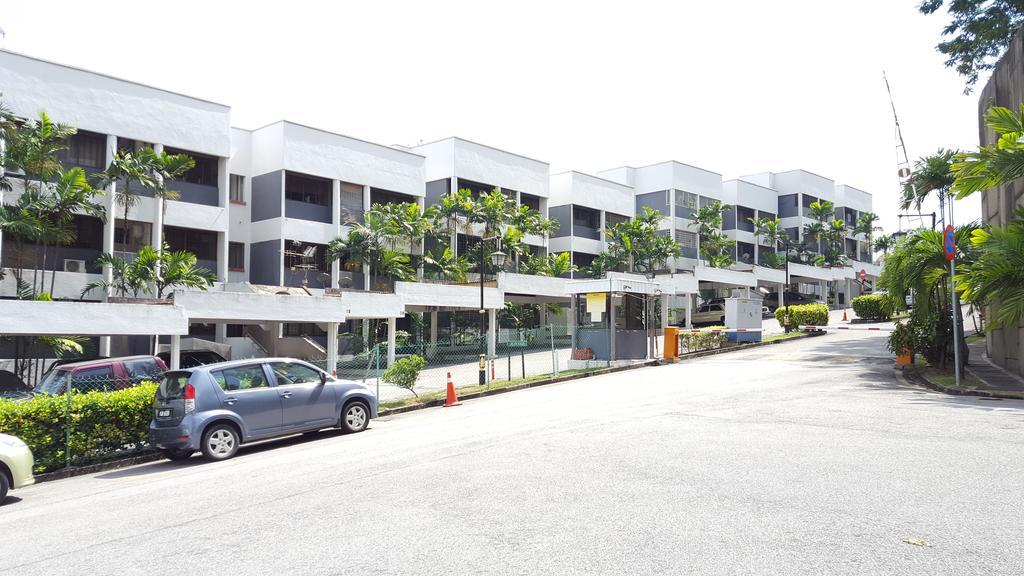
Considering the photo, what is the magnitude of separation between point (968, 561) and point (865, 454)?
3.94 metres

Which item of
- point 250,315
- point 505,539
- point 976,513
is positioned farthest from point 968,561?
point 250,315

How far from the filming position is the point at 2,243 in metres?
26.6

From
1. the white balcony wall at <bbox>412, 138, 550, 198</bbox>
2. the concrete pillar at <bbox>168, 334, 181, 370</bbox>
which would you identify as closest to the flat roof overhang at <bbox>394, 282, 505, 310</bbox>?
the concrete pillar at <bbox>168, 334, 181, 370</bbox>

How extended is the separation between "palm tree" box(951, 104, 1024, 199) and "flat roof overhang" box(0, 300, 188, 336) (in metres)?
20.8

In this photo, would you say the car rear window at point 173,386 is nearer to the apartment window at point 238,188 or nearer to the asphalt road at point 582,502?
the asphalt road at point 582,502

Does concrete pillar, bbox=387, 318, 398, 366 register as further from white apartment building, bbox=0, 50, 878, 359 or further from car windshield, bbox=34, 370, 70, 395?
car windshield, bbox=34, 370, 70, 395

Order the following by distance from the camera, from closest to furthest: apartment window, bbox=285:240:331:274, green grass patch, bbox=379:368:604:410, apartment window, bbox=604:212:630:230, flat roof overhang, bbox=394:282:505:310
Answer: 1. green grass patch, bbox=379:368:604:410
2. flat roof overhang, bbox=394:282:505:310
3. apartment window, bbox=285:240:331:274
4. apartment window, bbox=604:212:630:230

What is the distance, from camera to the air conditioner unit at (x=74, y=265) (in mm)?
28562

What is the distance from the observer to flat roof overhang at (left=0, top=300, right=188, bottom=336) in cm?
1933

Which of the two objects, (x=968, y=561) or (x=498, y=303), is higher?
(x=498, y=303)

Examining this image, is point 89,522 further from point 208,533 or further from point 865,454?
point 865,454

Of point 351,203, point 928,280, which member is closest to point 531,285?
point 351,203

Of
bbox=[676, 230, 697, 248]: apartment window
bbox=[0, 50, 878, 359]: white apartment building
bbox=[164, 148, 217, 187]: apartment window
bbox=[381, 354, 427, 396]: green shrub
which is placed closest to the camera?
bbox=[381, 354, 427, 396]: green shrub

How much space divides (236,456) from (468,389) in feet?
33.4
